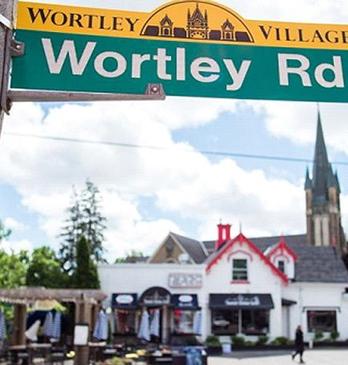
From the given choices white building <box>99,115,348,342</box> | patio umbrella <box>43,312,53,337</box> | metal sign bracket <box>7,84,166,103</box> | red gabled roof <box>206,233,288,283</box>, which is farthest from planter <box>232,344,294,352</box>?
metal sign bracket <box>7,84,166,103</box>

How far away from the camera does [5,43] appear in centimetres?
210

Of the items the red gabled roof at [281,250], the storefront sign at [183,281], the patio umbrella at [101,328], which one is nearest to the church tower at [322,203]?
the red gabled roof at [281,250]

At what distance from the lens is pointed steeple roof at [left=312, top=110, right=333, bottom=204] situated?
3152 inches

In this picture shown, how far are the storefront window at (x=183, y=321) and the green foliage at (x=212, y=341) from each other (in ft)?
4.41

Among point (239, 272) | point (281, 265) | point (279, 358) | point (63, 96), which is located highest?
point (281, 265)

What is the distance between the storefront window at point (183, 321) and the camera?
30.4m

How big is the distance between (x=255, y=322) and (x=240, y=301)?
4.82ft

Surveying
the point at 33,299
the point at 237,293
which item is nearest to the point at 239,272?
the point at 237,293

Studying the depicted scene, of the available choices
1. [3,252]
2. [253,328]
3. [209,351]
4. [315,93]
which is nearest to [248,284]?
[253,328]

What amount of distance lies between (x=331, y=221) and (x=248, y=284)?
4968 centimetres

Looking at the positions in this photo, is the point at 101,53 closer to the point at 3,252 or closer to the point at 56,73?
the point at 56,73

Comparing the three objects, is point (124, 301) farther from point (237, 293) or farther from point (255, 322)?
point (255, 322)

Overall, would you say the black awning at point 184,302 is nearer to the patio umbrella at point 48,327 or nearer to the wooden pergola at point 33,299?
the patio umbrella at point 48,327

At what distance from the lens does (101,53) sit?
2594 millimetres
